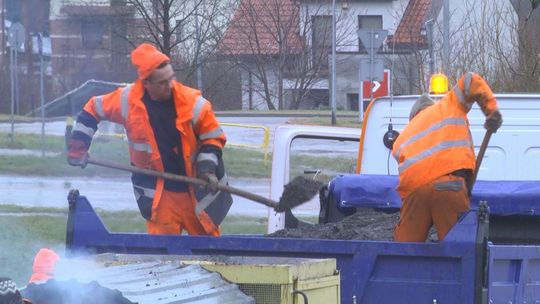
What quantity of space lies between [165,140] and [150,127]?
10 cm

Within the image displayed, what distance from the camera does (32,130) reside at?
94.2 feet

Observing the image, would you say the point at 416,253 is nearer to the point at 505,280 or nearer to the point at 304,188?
the point at 505,280

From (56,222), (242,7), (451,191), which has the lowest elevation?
(56,222)

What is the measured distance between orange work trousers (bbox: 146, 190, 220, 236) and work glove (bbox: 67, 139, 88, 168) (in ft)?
1.43

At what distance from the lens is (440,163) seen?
5.27 m

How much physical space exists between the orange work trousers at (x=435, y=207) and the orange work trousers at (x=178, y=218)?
104 centimetres

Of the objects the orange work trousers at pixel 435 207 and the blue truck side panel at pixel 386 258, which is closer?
the blue truck side panel at pixel 386 258

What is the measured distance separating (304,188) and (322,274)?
1818 mm

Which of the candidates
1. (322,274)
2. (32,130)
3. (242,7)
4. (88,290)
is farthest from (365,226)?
(242,7)

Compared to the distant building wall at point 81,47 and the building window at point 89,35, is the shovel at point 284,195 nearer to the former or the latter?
the distant building wall at point 81,47

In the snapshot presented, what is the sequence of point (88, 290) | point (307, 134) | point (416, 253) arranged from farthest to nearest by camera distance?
point (307, 134) < point (416, 253) < point (88, 290)

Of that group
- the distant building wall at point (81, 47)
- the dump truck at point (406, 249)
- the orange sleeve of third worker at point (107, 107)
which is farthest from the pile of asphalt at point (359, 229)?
the distant building wall at point (81, 47)

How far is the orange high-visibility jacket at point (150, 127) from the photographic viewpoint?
5.73 metres

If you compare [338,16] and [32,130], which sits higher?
[338,16]
